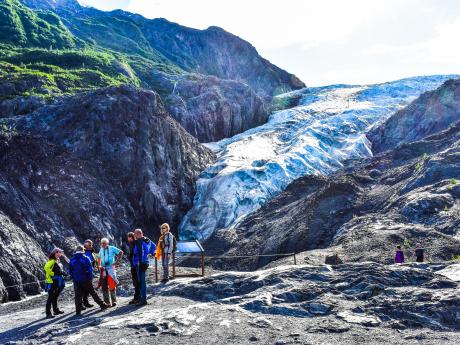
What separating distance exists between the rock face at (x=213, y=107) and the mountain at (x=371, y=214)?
96.2ft

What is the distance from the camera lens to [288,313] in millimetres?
10797

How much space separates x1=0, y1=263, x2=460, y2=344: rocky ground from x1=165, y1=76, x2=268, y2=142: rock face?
187ft

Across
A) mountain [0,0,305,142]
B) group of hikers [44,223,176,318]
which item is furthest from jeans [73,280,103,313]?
mountain [0,0,305,142]

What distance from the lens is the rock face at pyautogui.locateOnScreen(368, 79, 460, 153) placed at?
55375 millimetres

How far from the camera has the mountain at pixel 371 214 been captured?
23609mm

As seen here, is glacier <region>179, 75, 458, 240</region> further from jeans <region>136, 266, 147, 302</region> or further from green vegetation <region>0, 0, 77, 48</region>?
green vegetation <region>0, 0, 77, 48</region>

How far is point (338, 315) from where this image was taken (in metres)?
10.3

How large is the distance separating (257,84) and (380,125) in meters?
59.4

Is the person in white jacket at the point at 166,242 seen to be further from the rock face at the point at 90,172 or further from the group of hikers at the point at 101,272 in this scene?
the rock face at the point at 90,172

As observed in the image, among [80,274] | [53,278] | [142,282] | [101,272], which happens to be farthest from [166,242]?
[53,278]

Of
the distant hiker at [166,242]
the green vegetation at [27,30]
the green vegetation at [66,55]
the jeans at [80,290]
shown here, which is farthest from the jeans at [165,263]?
the green vegetation at [27,30]

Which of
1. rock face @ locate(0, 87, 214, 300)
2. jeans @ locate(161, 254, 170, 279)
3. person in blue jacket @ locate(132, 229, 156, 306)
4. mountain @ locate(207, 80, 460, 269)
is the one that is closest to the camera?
person in blue jacket @ locate(132, 229, 156, 306)

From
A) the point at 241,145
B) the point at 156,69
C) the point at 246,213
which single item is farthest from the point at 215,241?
the point at 156,69

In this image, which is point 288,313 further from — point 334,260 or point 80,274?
point 334,260
